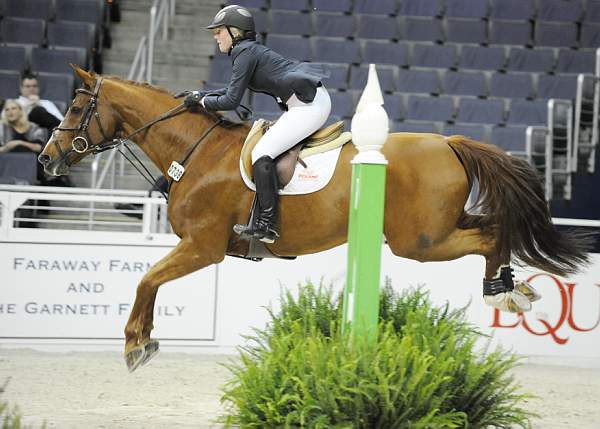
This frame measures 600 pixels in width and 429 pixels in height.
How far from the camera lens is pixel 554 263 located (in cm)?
560

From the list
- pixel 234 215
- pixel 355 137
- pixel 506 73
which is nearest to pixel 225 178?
pixel 234 215

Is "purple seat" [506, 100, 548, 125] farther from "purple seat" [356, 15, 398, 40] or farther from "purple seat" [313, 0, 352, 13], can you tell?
"purple seat" [313, 0, 352, 13]

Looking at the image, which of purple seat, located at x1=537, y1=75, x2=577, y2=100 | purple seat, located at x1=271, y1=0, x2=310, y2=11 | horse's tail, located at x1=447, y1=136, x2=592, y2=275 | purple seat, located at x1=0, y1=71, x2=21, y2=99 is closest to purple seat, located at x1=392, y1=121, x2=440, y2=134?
purple seat, located at x1=537, y1=75, x2=577, y2=100

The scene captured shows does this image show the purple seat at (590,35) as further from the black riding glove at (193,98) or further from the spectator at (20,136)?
the black riding glove at (193,98)

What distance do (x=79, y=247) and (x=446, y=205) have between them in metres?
3.70

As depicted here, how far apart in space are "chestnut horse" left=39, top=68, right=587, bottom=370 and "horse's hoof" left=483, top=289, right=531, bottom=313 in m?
0.14

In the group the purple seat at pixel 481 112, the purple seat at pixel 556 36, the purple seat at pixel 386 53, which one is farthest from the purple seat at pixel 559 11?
the purple seat at pixel 481 112

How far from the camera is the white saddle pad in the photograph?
17.8 feet

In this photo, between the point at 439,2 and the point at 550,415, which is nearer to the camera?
the point at 550,415

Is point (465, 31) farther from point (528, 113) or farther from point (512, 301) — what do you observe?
point (512, 301)

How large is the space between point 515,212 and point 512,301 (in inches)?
21.0

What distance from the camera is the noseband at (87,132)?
5.63 m

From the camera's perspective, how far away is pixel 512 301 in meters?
5.31

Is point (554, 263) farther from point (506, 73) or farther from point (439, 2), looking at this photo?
point (439, 2)
